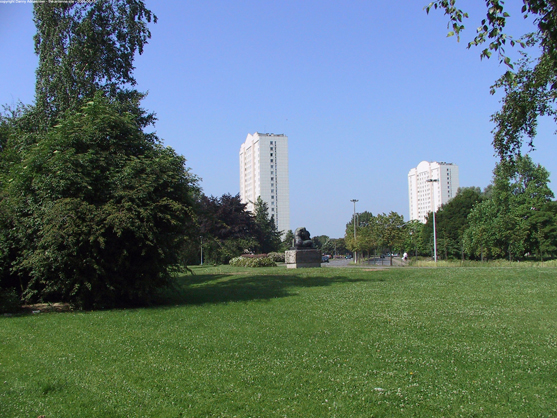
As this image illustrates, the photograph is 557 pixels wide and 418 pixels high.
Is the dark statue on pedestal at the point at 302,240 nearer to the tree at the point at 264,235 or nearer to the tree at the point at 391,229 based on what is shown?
the tree at the point at 391,229

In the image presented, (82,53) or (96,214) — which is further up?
(82,53)

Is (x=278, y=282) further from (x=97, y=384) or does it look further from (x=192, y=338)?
(x=97, y=384)

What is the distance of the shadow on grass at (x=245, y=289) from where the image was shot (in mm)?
16328

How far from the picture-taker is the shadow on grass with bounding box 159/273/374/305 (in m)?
16.3

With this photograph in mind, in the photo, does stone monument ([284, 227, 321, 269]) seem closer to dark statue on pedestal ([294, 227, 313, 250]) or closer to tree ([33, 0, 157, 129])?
dark statue on pedestal ([294, 227, 313, 250])

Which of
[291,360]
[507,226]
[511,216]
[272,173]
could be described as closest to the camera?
[291,360]

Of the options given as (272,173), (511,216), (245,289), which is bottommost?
(245,289)

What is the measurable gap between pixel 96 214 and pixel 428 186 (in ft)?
597

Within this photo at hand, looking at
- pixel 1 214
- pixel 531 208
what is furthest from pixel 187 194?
pixel 531 208

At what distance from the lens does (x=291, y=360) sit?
24.7 ft

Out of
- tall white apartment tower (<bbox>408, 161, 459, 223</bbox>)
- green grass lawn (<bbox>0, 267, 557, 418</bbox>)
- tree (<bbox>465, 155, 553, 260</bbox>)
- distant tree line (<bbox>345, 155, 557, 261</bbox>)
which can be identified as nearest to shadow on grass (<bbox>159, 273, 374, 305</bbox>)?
green grass lawn (<bbox>0, 267, 557, 418</bbox>)

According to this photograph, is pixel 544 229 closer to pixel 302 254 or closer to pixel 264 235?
pixel 264 235

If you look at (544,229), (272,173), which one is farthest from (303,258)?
(272,173)

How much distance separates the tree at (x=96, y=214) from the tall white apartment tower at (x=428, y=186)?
494 feet
